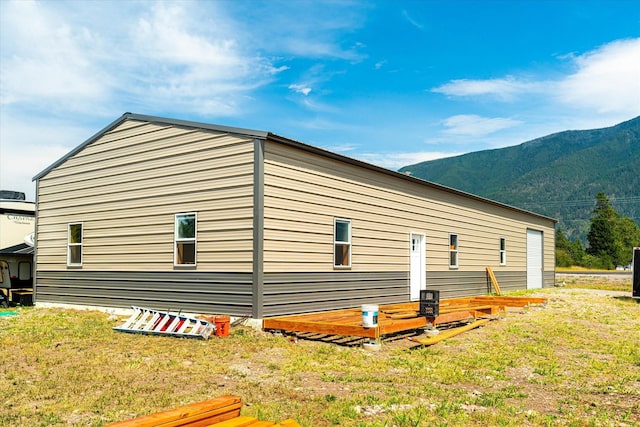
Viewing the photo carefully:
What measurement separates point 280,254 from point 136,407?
6465 millimetres

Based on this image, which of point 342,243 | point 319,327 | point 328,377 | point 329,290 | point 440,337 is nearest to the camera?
point 328,377

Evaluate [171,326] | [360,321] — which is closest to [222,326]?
[171,326]

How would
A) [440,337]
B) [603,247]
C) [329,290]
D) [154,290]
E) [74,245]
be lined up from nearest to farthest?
[440,337], [329,290], [154,290], [74,245], [603,247]

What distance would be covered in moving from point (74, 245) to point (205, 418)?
43.7 ft

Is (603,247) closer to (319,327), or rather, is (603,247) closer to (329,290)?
(329,290)

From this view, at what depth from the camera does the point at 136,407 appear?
20.6ft

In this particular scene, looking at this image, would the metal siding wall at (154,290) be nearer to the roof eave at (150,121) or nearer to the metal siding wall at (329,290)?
the metal siding wall at (329,290)

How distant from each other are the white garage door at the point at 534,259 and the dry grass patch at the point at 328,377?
53.1 ft

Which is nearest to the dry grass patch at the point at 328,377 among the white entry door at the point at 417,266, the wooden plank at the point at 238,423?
the wooden plank at the point at 238,423

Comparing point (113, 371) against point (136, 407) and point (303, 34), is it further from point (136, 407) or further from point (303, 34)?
point (303, 34)

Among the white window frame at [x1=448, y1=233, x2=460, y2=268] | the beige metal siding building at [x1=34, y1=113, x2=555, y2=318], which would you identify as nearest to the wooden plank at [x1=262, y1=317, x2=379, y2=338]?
the beige metal siding building at [x1=34, y1=113, x2=555, y2=318]

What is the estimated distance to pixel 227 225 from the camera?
12672 mm

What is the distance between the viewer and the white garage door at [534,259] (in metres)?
28.4

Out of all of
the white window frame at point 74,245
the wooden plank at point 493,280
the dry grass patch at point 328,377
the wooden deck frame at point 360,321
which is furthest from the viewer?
the wooden plank at point 493,280
